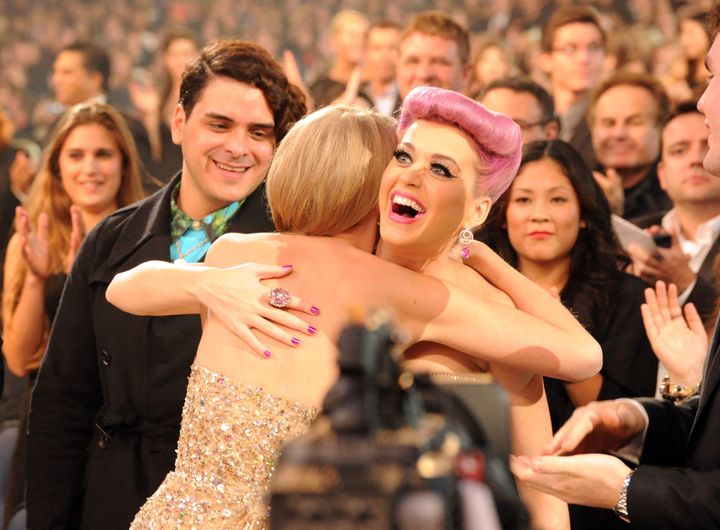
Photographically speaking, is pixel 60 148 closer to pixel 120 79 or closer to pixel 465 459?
pixel 465 459

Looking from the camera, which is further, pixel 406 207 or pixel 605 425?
pixel 605 425

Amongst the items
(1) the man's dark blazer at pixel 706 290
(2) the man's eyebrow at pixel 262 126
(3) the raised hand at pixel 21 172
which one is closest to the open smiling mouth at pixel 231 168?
(2) the man's eyebrow at pixel 262 126

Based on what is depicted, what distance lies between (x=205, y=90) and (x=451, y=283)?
1.08 meters

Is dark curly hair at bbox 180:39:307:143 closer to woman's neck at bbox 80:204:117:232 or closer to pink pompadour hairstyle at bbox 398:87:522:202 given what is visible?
pink pompadour hairstyle at bbox 398:87:522:202

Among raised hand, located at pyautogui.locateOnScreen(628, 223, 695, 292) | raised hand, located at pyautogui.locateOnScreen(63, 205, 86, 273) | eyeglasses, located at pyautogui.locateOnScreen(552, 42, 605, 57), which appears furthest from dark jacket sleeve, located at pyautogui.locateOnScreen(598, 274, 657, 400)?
eyeglasses, located at pyautogui.locateOnScreen(552, 42, 605, 57)

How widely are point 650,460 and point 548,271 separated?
1188 mm

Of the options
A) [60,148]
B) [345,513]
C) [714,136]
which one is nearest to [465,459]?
[345,513]

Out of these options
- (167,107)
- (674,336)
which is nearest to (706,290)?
(674,336)

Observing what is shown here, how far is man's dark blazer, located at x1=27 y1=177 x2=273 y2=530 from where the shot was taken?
9.23 feet

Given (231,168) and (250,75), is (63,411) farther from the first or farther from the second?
(250,75)

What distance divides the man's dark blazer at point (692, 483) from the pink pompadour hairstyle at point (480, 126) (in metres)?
0.61

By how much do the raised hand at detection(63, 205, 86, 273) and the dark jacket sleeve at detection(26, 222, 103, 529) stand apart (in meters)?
1.12

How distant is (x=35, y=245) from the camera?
4.16 metres

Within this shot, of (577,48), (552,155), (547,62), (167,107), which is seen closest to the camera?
(552,155)
